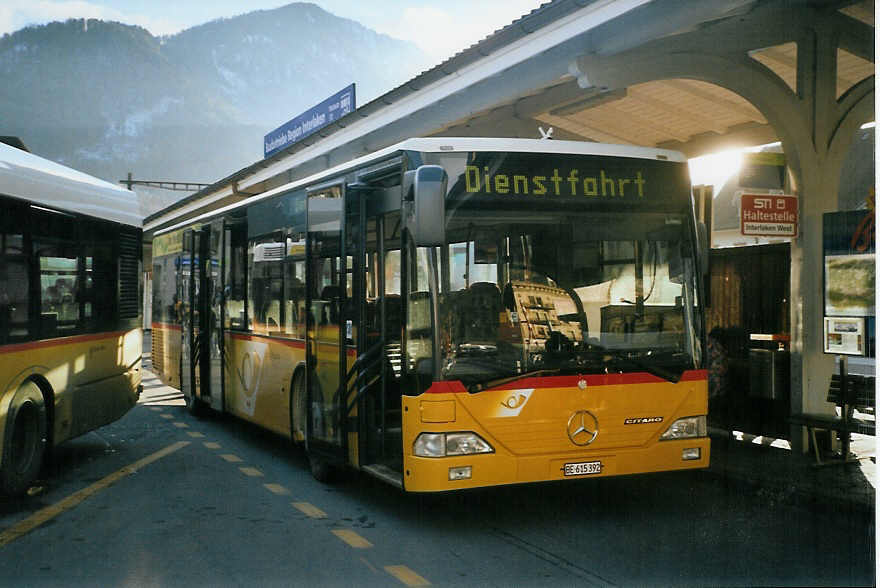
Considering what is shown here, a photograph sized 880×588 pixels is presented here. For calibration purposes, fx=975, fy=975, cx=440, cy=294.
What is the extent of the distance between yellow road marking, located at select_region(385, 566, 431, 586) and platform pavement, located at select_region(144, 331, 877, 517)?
3.76m

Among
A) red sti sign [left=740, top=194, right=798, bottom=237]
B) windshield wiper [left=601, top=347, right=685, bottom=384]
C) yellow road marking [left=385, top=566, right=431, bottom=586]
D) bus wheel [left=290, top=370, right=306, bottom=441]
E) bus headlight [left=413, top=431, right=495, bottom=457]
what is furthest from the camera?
red sti sign [left=740, top=194, right=798, bottom=237]

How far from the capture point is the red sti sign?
10.1 metres

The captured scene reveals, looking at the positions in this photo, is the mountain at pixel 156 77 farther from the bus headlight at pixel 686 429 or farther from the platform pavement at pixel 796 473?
the bus headlight at pixel 686 429

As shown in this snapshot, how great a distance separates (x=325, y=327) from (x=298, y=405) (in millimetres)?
1398

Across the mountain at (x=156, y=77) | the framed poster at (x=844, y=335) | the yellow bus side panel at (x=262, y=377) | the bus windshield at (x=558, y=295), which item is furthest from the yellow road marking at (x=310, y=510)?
the mountain at (x=156, y=77)

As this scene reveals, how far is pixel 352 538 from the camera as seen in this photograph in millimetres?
7082

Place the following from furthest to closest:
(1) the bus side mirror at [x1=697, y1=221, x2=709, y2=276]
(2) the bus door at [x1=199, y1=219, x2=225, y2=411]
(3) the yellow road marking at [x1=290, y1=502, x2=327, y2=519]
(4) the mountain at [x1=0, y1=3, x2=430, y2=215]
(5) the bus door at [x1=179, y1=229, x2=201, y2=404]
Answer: (4) the mountain at [x1=0, y1=3, x2=430, y2=215] < (5) the bus door at [x1=179, y1=229, x2=201, y2=404] < (2) the bus door at [x1=199, y1=219, x2=225, y2=411] < (3) the yellow road marking at [x1=290, y1=502, x2=327, y2=519] < (1) the bus side mirror at [x1=697, y1=221, x2=709, y2=276]

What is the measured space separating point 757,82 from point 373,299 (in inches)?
200

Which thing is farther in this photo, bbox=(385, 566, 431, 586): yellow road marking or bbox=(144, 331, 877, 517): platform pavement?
bbox=(144, 331, 877, 517): platform pavement

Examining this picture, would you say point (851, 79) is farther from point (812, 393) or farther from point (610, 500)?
point (610, 500)

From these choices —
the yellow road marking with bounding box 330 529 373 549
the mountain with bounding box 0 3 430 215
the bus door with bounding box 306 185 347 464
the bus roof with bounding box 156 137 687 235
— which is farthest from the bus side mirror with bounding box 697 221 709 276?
the mountain with bounding box 0 3 430 215

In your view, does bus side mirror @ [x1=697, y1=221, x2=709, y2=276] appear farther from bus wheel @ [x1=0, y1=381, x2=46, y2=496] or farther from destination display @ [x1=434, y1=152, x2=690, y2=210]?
bus wheel @ [x1=0, y1=381, x2=46, y2=496]

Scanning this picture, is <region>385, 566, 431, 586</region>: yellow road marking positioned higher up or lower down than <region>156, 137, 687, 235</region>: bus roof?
lower down

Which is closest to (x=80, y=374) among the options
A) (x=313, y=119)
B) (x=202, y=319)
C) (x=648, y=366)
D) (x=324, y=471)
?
(x=324, y=471)
